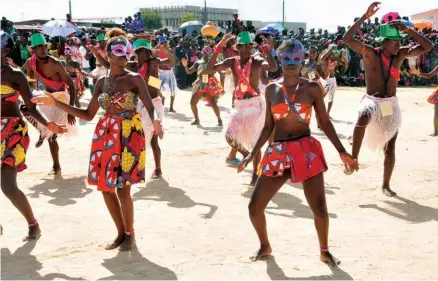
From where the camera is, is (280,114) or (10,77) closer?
(280,114)

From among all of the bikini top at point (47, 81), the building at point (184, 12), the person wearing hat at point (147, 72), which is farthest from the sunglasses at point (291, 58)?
the building at point (184, 12)

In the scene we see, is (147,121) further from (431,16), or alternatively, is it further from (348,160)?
(431,16)

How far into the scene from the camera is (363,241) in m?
5.84

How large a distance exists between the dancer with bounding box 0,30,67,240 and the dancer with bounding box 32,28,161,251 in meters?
0.25

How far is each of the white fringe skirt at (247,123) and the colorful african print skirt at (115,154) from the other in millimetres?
3012

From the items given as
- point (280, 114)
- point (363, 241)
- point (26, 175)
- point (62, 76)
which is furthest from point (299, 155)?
point (26, 175)

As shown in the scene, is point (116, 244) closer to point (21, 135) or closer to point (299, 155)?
point (21, 135)

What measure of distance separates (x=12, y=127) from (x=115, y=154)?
1.01m

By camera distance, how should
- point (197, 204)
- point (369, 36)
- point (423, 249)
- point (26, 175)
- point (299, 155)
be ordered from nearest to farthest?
point (299, 155) → point (423, 249) → point (197, 204) → point (26, 175) → point (369, 36)

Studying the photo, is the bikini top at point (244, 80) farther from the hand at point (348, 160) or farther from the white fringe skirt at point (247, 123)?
the hand at point (348, 160)

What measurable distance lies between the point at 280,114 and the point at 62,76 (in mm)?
4417

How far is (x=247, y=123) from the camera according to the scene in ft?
27.3

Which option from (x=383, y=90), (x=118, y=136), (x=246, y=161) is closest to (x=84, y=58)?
(x=383, y=90)

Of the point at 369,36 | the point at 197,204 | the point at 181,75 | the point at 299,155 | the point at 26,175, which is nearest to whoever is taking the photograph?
the point at 299,155
